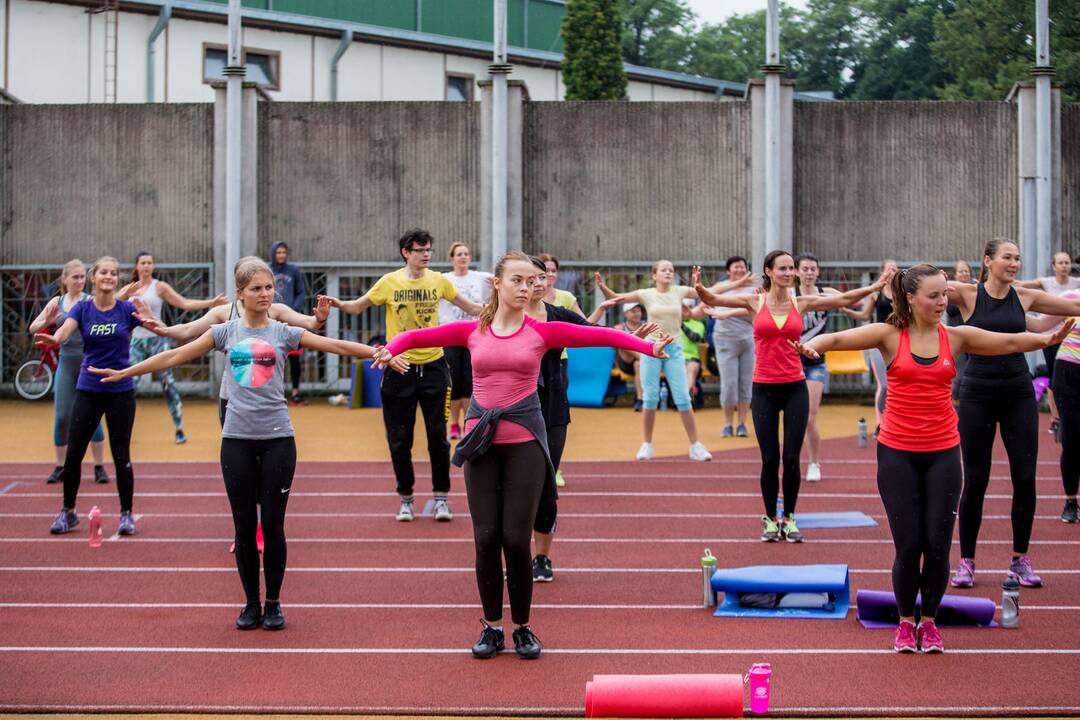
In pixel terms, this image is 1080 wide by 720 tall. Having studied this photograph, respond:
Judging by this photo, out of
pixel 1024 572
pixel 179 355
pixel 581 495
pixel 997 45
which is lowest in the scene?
pixel 1024 572

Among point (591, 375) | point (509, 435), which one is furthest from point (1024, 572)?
point (591, 375)

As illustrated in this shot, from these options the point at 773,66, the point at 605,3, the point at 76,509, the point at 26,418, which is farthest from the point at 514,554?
the point at 605,3

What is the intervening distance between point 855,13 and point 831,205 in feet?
118

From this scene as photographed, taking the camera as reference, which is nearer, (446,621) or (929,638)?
(929,638)

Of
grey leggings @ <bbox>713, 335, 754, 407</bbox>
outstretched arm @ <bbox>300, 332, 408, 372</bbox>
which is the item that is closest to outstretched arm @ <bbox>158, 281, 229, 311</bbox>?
outstretched arm @ <bbox>300, 332, 408, 372</bbox>

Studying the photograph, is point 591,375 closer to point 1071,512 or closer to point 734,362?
point 734,362

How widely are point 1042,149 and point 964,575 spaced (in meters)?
13.7

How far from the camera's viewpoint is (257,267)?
7.50m

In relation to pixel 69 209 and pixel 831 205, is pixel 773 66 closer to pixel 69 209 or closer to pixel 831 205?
pixel 831 205

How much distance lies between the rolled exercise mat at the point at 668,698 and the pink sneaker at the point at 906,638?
4.77ft

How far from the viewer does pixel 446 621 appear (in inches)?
305

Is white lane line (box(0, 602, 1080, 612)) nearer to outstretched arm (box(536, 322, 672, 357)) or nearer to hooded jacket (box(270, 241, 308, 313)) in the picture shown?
outstretched arm (box(536, 322, 672, 357))

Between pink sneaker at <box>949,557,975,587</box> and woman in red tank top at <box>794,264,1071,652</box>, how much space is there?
1.44m

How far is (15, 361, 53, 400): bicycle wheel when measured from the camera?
20672mm
